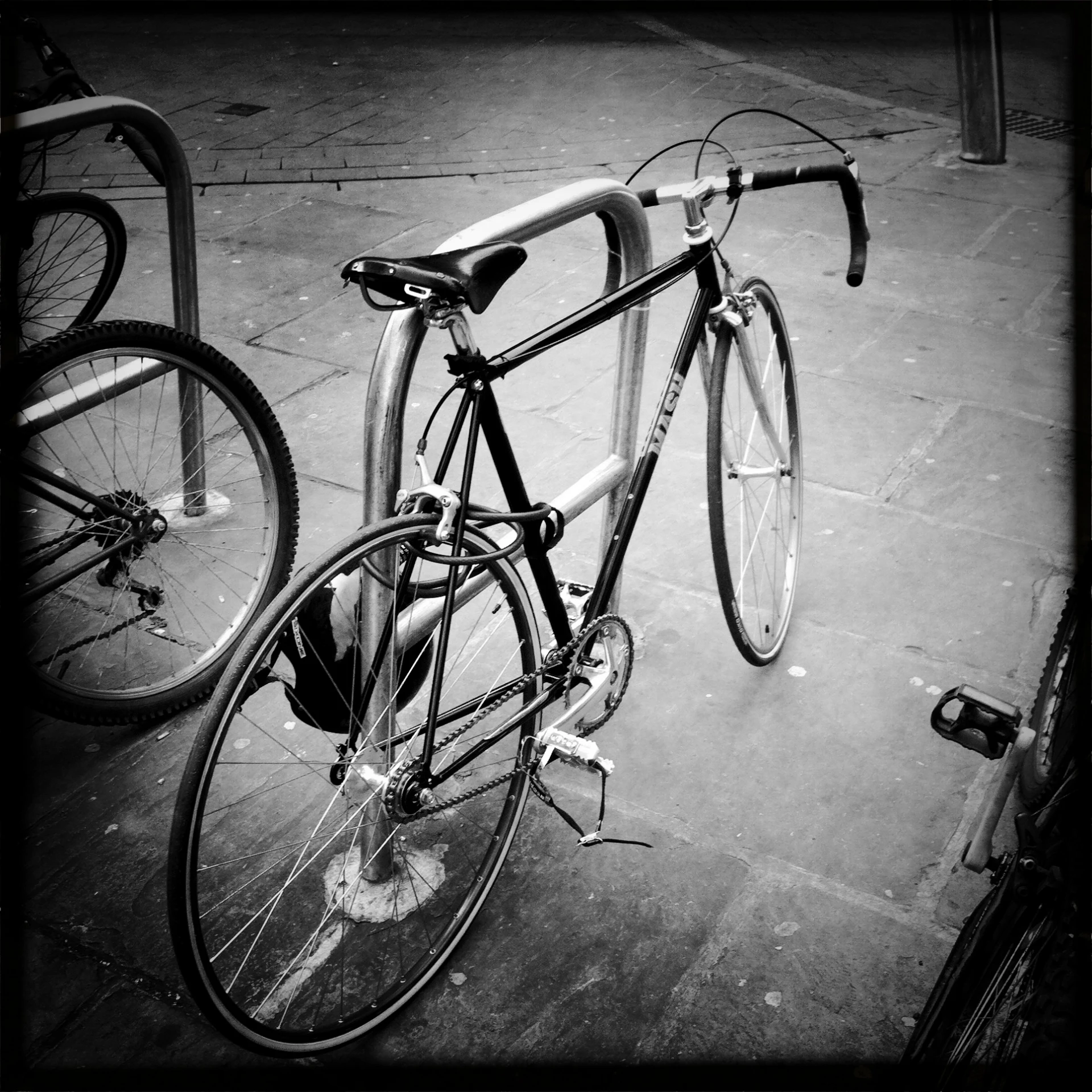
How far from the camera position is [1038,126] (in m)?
7.61

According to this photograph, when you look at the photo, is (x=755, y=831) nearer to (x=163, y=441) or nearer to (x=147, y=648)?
(x=147, y=648)

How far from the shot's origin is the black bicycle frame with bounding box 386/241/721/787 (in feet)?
6.58

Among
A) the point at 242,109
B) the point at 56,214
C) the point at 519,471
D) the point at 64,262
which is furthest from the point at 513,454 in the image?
the point at 242,109

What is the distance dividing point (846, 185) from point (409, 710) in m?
1.68

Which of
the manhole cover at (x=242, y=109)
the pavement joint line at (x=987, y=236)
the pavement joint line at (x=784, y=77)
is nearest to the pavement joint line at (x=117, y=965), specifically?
the pavement joint line at (x=987, y=236)

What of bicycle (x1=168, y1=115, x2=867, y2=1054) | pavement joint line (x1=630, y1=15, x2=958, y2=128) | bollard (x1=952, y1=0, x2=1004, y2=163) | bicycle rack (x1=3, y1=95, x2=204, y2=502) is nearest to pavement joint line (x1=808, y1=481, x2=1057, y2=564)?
bicycle (x1=168, y1=115, x2=867, y2=1054)

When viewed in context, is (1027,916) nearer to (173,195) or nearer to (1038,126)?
(173,195)

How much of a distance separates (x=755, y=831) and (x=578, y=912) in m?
0.47

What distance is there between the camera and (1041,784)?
2066 mm

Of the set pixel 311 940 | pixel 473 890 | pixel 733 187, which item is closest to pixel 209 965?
pixel 311 940

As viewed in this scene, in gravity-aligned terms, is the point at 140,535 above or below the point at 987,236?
above

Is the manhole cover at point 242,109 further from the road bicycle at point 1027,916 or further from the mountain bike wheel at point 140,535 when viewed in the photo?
the road bicycle at point 1027,916

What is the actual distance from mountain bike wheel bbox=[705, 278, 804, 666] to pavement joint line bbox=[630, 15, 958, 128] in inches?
181

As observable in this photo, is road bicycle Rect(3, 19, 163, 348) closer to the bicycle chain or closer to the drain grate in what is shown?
the bicycle chain
